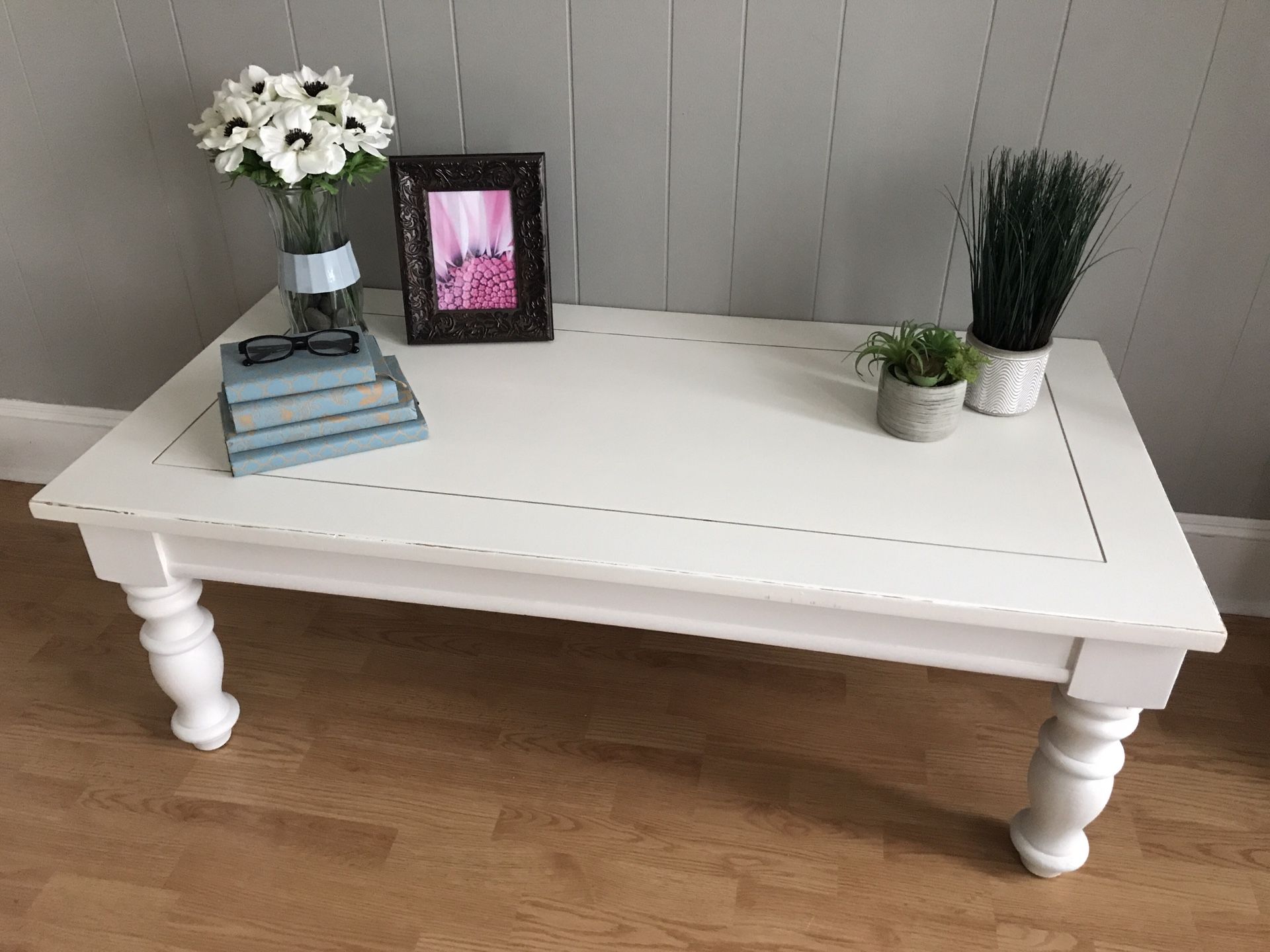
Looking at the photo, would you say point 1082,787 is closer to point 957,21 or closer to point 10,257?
point 957,21

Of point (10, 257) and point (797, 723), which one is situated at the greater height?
point (10, 257)

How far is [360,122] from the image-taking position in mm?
1437

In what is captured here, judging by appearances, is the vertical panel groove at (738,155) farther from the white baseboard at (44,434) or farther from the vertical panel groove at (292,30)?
the white baseboard at (44,434)

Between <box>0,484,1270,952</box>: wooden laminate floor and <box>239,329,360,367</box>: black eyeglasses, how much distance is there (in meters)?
0.66

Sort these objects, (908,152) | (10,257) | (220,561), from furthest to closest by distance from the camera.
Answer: (10,257) → (908,152) → (220,561)

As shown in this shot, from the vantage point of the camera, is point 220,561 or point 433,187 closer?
point 220,561

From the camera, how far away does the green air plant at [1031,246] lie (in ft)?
4.36

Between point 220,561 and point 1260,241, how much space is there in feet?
5.26

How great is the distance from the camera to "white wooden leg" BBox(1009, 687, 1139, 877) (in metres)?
1.26

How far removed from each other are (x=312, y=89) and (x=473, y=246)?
318 mm

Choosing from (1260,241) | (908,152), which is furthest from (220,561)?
(1260,241)

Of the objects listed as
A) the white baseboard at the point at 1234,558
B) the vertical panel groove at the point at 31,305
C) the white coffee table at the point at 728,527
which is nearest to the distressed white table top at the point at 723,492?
the white coffee table at the point at 728,527

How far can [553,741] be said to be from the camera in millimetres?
1664

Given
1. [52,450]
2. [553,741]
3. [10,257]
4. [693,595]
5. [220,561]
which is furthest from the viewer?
[52,450]
